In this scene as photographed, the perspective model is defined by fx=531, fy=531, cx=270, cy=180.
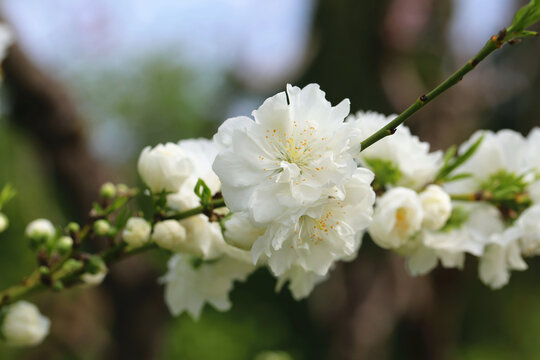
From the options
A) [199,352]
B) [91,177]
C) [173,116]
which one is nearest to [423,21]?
[91,177]

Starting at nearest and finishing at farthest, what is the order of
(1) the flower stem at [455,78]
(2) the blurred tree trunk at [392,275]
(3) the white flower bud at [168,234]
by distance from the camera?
(1) the flower stem at [455,78], (3) the white flower bud at [168,234], (2) the blurred tree trunk at [392,275]

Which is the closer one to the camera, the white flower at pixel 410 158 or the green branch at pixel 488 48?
the green branch at pixel 488 48

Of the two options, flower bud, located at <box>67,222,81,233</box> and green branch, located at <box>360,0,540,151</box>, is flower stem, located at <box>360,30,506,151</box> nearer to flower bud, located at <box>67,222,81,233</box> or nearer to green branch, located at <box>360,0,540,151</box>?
green branch, located at <box>360,0,540,151</box>

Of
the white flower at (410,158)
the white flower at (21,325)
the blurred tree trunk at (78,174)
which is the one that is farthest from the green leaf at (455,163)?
the blurred tree trunk at (78,174)

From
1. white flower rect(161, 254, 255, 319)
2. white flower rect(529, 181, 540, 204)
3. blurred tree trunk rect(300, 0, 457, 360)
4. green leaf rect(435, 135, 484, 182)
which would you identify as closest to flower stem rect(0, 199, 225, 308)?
white flower rect(161, 254, 255, 319)

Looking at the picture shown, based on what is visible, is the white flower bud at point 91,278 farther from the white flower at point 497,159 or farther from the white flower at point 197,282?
the white flower at point 497,159

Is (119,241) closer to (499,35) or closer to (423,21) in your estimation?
(499,35)

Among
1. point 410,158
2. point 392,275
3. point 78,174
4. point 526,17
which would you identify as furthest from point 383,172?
point 392,275
